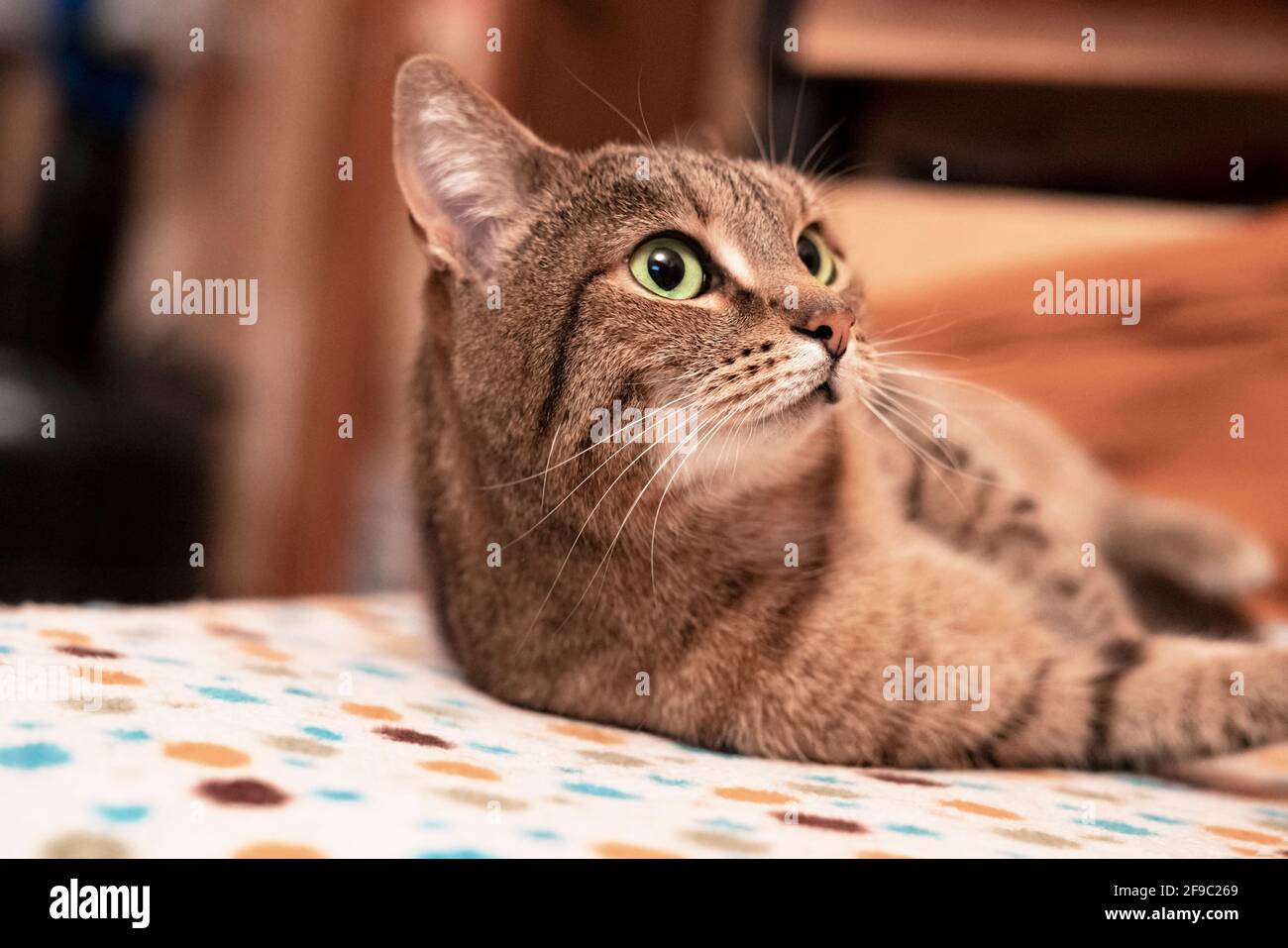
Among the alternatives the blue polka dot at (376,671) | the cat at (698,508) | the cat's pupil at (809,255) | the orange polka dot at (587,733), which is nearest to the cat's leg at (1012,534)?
the cat at (698,508)

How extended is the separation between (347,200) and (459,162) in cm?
184

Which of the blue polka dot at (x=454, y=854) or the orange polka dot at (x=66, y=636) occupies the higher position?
the orange polka dot at (x=66, y=636)

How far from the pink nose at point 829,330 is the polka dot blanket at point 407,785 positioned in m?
0.43

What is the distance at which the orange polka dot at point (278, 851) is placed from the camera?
2.14 ft

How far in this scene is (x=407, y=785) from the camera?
2.62ft

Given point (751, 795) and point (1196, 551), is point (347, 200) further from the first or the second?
point (751, 795)

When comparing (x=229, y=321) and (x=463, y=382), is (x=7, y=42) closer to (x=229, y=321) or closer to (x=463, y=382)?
(x=229, y=321)

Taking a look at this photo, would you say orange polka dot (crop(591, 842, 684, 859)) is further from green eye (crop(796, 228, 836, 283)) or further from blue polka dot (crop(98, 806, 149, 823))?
green eye (crop(796, 228, 836, 283))

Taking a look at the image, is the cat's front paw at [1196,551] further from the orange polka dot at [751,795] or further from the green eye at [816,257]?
the orange polka dot at [751,795]

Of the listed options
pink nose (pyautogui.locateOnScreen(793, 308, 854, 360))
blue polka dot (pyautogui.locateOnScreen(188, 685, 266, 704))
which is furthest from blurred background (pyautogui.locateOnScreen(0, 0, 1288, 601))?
blue polka dot (pyautogui.locateOnScreen(188, 685, 266, 704))

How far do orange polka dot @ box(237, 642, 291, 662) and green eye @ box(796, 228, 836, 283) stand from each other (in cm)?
77

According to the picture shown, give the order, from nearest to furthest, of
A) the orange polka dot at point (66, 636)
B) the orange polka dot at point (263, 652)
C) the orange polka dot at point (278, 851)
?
1. the orange polka dot at point (278, 851)
2. the orange polka dot at point (66, 636)
3. the orange polka dot at point (263, 652)
